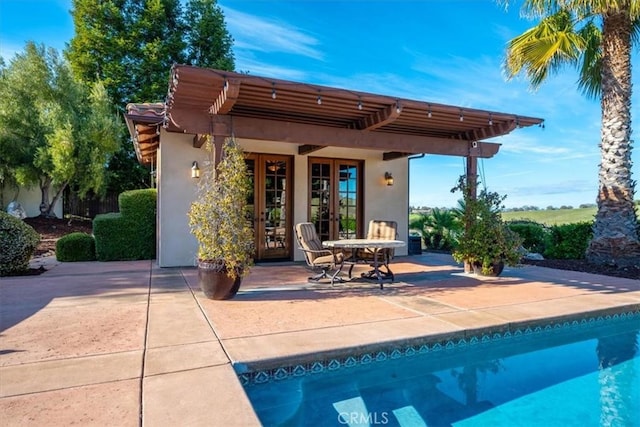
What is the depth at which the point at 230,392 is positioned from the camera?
2.43m

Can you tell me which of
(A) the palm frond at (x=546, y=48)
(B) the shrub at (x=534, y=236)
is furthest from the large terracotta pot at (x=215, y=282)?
(B) the shrub at (x=534, y=236)

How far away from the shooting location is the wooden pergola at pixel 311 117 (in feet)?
16.1

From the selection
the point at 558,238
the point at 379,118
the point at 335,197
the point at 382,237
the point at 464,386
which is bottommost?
the point at 464,386

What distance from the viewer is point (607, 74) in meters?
8.31

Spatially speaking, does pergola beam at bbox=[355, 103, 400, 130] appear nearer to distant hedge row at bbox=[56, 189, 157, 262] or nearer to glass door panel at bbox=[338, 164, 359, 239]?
glass door panel at bbox=[338, 164, 359, 239]

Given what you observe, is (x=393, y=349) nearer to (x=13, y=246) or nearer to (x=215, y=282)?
(x=215, y=282)

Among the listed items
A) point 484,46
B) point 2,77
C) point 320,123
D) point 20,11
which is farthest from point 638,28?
point 2,77

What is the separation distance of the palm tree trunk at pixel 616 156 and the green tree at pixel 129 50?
14.9m

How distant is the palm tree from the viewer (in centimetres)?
806

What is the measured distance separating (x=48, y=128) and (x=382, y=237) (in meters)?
12.9

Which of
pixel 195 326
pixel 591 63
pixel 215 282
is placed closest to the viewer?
pixel 195 326

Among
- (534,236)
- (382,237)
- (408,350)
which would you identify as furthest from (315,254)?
(534,236)

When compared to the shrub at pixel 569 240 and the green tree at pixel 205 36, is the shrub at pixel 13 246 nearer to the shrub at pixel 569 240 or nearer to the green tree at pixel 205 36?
the shrub at pixel 569 240

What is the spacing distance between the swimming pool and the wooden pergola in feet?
11.2
